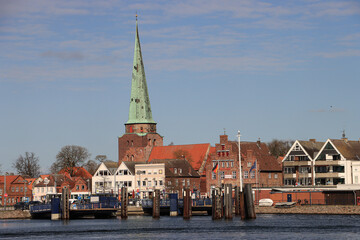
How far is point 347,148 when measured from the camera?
155 metres

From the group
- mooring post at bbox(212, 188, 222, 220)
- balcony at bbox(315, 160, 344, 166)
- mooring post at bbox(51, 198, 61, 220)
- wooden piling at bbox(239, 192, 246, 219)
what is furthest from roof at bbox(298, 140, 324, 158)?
mooring post at bbox(51, 198, 61, 220)

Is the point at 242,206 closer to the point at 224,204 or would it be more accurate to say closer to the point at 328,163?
the point at 224,204

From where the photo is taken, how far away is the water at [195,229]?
295 ft

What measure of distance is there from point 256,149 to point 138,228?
69755mm

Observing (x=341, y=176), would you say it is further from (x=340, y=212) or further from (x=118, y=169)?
(x=118, y=169)

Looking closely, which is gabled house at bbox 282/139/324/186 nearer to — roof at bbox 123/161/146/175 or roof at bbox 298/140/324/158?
roof at bbox 298/140/324/158

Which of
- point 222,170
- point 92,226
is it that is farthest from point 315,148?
point 92,226

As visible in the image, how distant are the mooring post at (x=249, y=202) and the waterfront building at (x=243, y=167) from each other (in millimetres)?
49736

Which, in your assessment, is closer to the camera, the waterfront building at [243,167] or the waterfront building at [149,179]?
the waterfront building at [243,167]

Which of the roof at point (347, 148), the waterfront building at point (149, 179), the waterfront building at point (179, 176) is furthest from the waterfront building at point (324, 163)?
the waterfront building at point (149, 179)

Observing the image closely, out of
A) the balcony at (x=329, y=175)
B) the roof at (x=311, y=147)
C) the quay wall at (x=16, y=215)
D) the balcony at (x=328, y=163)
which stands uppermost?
the roof at (x=311, y=147)

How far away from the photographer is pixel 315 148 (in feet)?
522

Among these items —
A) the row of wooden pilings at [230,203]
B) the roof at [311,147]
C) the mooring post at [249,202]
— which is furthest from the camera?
the roof at [311,147]

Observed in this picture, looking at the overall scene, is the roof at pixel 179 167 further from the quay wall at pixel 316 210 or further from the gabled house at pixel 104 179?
the quay wall at pixel 316 210
